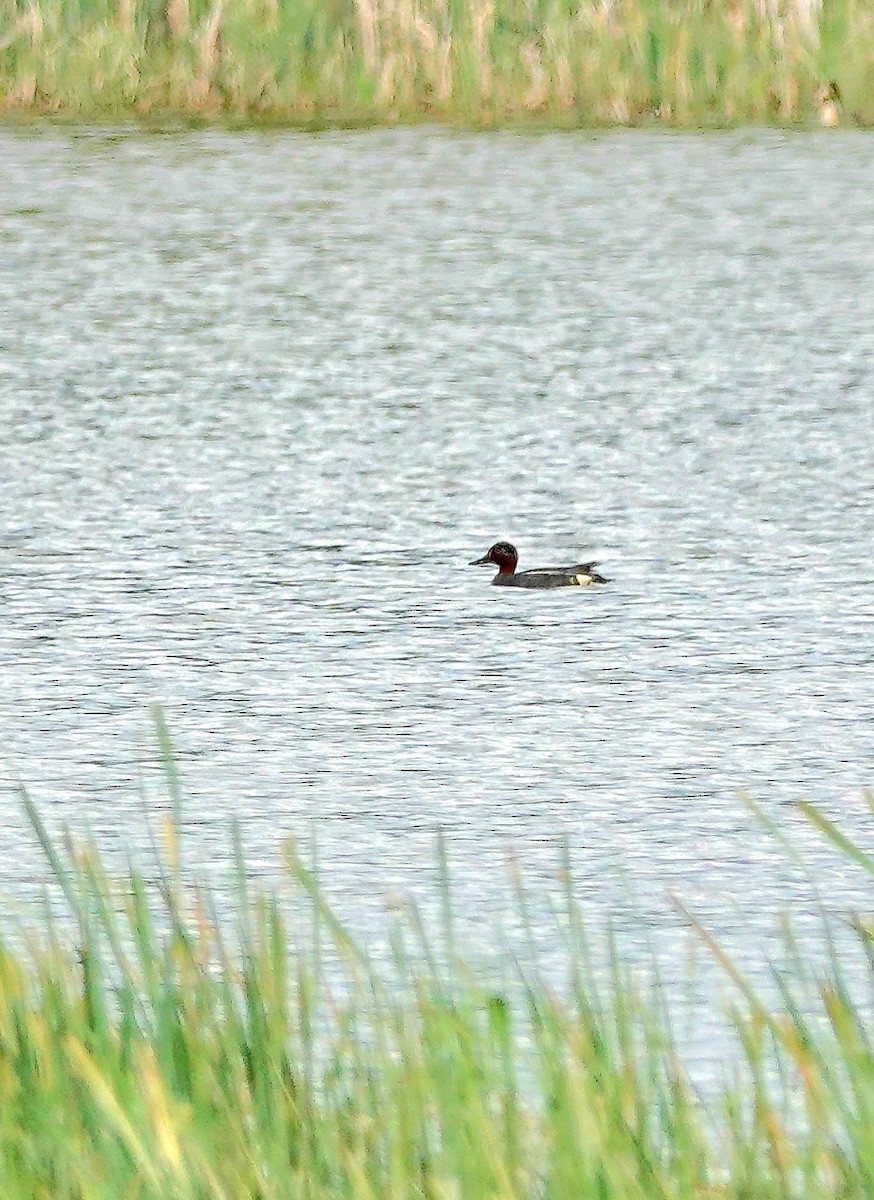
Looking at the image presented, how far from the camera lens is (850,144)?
11.5 metres

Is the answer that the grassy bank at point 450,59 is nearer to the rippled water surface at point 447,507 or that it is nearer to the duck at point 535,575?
the rippled water surface at point 447,507

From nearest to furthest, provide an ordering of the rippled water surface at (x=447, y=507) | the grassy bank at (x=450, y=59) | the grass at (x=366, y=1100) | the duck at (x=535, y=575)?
the grass at (x=366, y=1100)
the rippled water surface at (x=447, y=507)
the duck at (x=535, y=575)
the grassy bank at (x=450, y=59)

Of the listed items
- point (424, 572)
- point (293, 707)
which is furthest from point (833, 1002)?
point (424, 572)

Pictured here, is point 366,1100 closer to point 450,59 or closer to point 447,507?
point 447,507

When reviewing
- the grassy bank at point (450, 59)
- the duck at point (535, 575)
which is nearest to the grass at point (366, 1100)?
the duck at point (535, 575)

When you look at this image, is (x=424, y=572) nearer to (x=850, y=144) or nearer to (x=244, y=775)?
(x=244, y=775)

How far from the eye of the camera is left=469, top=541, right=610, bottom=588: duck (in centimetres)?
540

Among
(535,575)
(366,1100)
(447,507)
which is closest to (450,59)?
(447,507)

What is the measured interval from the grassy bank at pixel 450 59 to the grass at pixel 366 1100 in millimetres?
9583

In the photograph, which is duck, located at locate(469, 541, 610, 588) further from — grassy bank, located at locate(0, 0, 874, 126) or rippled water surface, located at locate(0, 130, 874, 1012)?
grassy bank, located at locate(0, 0, 874, 126)

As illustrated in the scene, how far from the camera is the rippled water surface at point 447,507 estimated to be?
4.12m

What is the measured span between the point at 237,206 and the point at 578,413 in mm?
3590

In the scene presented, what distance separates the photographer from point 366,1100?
2613mm

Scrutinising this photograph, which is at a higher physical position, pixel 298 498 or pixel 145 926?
pixel 145 926
